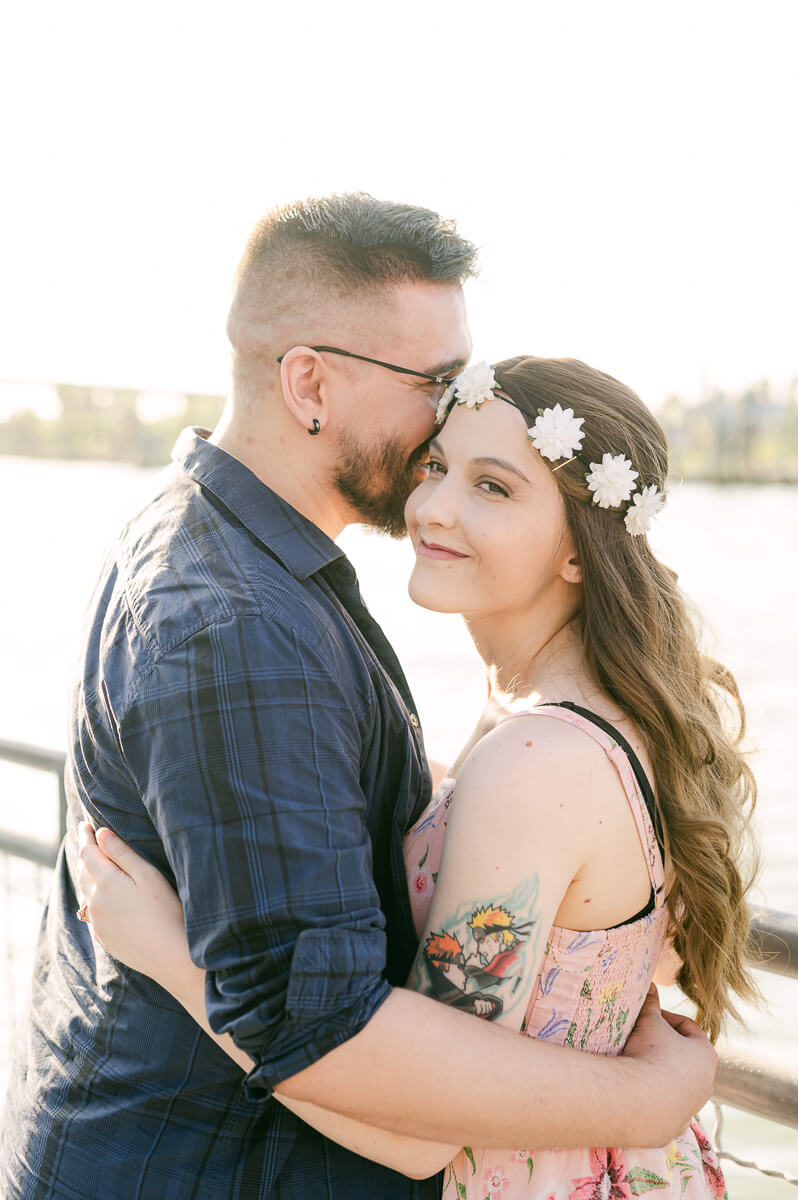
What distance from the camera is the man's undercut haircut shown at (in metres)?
2.08

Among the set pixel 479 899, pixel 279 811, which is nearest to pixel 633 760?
pixel 479 899

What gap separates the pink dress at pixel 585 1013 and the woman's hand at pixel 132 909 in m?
0.44

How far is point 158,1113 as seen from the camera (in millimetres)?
1646

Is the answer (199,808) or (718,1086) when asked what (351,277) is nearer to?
(199,808)

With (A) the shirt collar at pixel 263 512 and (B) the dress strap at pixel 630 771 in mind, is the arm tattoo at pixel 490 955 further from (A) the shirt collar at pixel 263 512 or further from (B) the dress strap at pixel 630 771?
(A) the shirt collar at pixel 263 512

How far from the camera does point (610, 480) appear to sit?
205 cm

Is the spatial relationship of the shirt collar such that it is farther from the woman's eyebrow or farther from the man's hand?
the man's hand

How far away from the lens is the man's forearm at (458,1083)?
4.79ft

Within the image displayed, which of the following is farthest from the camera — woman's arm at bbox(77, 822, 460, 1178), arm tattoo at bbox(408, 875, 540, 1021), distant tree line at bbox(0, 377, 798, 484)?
distant tree line at bbox(0, 377, 798, 484)

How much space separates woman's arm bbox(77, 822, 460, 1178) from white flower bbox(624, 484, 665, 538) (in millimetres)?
1050

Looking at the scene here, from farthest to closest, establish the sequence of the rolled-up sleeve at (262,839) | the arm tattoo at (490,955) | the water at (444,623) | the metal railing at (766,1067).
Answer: the water at (444,623) < the metal railing at (766,1067) < the arm tattoo at (490,955) < the rolled-up sleeve at (262,839)

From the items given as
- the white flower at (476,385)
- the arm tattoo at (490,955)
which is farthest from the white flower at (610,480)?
the arm tattoo at (490,955)

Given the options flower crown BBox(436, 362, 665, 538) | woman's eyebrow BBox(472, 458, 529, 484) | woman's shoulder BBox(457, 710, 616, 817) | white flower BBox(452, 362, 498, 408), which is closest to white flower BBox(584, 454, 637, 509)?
flower crown BBox(436, 362, 665, 538)

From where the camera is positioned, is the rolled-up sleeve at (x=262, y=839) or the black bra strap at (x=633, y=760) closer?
the rolled-up sleeve at (x=262, y=839)
